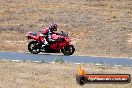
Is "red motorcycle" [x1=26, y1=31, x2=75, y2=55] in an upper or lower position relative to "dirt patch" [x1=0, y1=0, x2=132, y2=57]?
upper

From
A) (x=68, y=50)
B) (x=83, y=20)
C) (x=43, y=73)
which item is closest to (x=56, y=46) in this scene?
(x=68, y=50)

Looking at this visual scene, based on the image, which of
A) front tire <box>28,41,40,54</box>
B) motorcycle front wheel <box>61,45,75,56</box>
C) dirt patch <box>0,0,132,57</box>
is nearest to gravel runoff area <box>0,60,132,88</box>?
front tire <box>28,41,40,54</box>

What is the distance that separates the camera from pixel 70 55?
26578 mm

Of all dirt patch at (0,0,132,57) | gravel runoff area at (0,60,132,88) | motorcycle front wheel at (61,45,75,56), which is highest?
gravel runoff area at (0,60,132,88)

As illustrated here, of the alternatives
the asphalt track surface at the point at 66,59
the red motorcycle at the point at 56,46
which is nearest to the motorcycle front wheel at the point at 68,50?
the red motorcycle at the point at 56,46

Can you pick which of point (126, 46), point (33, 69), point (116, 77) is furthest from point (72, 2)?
point (116, 77)

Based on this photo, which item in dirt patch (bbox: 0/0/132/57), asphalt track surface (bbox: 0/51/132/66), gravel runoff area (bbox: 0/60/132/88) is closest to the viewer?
gravel runoff area (bbox: 0/60/132/88)

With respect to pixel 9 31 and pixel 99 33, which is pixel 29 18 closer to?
pixel 9 31

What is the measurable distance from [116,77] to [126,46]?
73.4 ft

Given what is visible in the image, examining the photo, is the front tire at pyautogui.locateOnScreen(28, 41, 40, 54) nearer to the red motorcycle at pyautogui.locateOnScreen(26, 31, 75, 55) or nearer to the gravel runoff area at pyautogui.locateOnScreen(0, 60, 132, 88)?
the red motorcycle at pyautogui.locateOnScreen(26, 31, 75, 55)

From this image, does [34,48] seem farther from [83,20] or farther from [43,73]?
[83,20]

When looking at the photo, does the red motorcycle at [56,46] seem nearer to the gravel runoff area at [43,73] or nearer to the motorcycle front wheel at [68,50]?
the motorcycle front wheel at [68,50]

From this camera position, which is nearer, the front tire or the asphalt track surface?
the asphalt track surface

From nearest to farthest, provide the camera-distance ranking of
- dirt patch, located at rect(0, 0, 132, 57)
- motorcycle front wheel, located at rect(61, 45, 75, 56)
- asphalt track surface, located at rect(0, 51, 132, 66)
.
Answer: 1. asphalt track surface, located at rect(0, 51, 132, 66)
2. motorcycle front wheel, located at rect(61, 45, 75, 56)
3. dirt patch, located at rect(0, 0, 132, 57)
